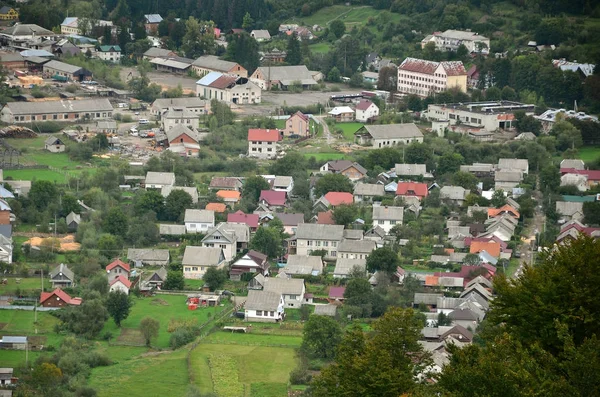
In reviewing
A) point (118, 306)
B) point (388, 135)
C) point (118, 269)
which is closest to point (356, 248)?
point (118, 269)

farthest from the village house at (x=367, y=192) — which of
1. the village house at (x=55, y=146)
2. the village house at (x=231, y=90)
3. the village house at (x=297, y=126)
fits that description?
the village house at (x=231, y=90)

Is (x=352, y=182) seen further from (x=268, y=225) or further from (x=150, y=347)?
(x=150, y=347)

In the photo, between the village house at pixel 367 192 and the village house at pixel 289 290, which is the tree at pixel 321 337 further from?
the village house at pixel 367 192

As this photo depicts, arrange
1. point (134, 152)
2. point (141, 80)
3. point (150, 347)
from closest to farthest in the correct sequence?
point (150, 347), point (134, 152), point (141, 80)

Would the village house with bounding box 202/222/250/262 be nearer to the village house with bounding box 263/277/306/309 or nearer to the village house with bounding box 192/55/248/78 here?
the village house with bounding box 263/277/306/309

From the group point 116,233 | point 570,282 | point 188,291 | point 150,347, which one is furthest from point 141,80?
point 570,282

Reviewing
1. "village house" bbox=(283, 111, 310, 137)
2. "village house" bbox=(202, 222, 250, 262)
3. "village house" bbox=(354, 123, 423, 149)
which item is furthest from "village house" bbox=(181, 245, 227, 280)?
"village house" bbox=(283, 111, 310, 137)

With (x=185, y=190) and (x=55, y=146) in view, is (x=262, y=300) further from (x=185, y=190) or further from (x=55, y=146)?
(x=55, y=146)
